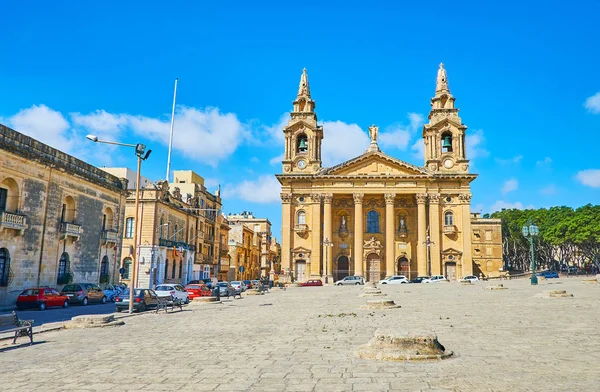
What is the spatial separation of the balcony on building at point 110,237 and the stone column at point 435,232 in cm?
3745

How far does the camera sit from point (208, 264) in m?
59.7

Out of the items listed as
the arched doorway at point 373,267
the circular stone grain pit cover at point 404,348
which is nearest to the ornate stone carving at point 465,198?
the arched doorway at point 373,267

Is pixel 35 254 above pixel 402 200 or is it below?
below

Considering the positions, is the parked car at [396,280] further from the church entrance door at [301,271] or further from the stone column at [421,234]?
the church entrance door at [301,271]

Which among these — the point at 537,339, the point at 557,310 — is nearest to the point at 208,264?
the point at 557,310

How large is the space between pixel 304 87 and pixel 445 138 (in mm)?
19362

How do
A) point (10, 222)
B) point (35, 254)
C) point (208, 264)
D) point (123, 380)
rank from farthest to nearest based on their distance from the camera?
1. point (208, 264)
2. point (35, 254)
3. point (10, 222)
4. point (123, 380)

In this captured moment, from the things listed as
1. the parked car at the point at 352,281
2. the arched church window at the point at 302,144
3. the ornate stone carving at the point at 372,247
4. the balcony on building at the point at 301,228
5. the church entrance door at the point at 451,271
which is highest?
the arched church window at the point at 302,144

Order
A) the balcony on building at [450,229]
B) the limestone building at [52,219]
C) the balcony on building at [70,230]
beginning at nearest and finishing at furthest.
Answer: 1. the limestone building at [52,219]
2. the balcony on building at [70,230]
3. the balcony on building at [450,229]

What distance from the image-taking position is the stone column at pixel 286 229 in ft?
198

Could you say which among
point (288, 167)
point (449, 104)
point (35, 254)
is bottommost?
point (35, 254)

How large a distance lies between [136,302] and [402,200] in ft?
150

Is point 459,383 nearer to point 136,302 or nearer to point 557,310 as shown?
point 557,310

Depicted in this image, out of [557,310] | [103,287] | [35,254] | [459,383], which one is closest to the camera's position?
[459,383]
